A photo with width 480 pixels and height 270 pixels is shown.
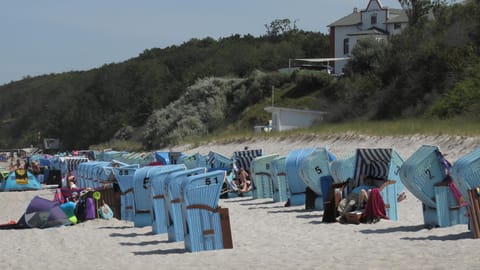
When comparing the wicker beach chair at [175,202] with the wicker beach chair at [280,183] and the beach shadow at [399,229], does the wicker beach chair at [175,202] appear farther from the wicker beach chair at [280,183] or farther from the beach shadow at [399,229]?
the wicker beach chair at [280,183]

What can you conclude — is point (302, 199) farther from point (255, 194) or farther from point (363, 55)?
point (363, 55)

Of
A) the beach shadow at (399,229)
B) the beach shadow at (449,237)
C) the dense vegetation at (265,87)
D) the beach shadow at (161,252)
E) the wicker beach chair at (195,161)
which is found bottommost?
the beach shadow at (161,252)

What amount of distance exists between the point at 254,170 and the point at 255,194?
75 cm

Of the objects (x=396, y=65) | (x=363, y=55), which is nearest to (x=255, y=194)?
(x=396, y=65)

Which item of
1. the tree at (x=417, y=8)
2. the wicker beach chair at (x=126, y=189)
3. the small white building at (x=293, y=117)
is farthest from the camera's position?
the tree at (x=417, y=8)

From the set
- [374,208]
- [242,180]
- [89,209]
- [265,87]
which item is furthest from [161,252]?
[265,87]

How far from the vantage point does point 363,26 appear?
64.4 meters

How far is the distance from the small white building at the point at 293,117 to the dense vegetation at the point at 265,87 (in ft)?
3.79

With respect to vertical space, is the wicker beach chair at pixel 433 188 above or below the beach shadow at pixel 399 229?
above

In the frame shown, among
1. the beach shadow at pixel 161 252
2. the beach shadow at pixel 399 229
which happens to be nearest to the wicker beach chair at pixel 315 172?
the beach shadow at pixel 399 229

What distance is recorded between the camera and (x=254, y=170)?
21906 millimetres

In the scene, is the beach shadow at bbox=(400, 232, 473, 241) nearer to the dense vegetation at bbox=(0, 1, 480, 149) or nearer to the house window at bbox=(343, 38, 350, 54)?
the dense vegetation at bbox=(0, 1, 480, 149)

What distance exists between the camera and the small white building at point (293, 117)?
45.8 metres

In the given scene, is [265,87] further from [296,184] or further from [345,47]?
[296,184]
